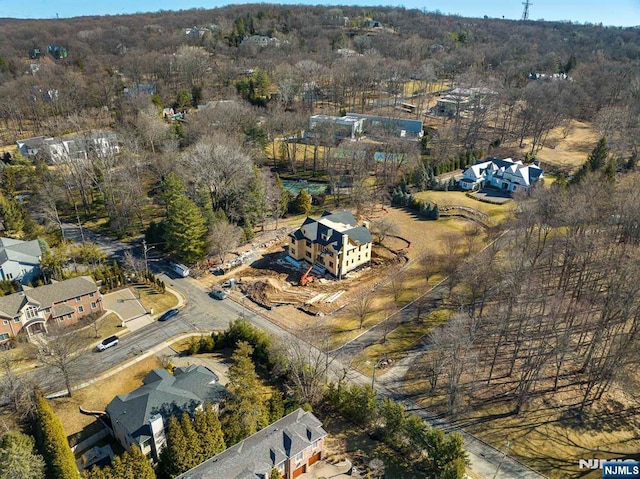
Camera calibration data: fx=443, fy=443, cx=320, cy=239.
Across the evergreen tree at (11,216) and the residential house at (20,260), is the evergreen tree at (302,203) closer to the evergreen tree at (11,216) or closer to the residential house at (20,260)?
Result: the residential house at (20,260)

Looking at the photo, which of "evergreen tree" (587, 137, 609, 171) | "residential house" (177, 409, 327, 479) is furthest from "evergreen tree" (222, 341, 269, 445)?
"evergreen tree" (587, 137, 609, 171)

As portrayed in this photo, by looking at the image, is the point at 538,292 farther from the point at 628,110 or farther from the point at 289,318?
the point at 628,110

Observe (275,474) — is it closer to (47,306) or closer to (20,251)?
(47,306)

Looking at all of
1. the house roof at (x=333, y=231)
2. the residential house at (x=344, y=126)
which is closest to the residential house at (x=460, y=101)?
the residential house at (x=344, y=126)

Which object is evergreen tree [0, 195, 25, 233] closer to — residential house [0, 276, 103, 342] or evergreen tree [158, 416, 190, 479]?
residential house [0, 276, 103, 342]

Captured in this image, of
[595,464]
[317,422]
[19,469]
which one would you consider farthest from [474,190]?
[19,469]
